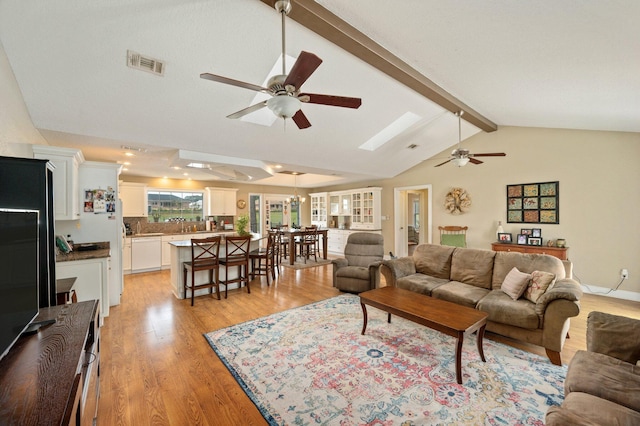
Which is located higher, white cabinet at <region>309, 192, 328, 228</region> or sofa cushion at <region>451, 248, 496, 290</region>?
white cabinet at <region>309, 192, 328, 228</region>

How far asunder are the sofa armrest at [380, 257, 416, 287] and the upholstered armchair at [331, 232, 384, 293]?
16 cm

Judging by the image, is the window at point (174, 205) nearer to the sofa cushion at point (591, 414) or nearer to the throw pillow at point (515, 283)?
the throw pillow at point (515, 283)

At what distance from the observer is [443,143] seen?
5.98 m

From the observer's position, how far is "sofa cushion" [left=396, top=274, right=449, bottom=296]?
3.39m

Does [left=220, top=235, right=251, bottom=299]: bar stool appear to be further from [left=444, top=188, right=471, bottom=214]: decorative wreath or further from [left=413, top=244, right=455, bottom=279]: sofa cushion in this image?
[left=444, top=188, right=471, bottom=214]: decorative wreath

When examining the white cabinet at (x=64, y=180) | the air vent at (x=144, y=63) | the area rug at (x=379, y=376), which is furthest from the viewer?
the white cabinet at (x=64, y=180)

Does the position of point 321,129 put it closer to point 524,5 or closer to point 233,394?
point 524,5

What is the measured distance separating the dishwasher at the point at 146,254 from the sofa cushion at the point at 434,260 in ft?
19.2

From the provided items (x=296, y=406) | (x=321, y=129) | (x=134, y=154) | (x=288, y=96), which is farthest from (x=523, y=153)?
(x=134, y=154)

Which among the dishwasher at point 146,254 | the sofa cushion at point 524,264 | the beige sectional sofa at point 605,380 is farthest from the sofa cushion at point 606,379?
the dishwasher at point 146,254

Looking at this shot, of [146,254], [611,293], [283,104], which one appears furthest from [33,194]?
[611,293]

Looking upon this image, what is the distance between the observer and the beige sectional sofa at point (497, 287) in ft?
7.82

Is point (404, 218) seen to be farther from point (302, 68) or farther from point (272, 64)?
point (302, 68)

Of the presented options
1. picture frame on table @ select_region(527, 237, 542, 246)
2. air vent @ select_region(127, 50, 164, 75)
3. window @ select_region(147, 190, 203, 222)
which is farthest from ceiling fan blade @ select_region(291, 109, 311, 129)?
window @ select_region(147, 190, 203, 222)
